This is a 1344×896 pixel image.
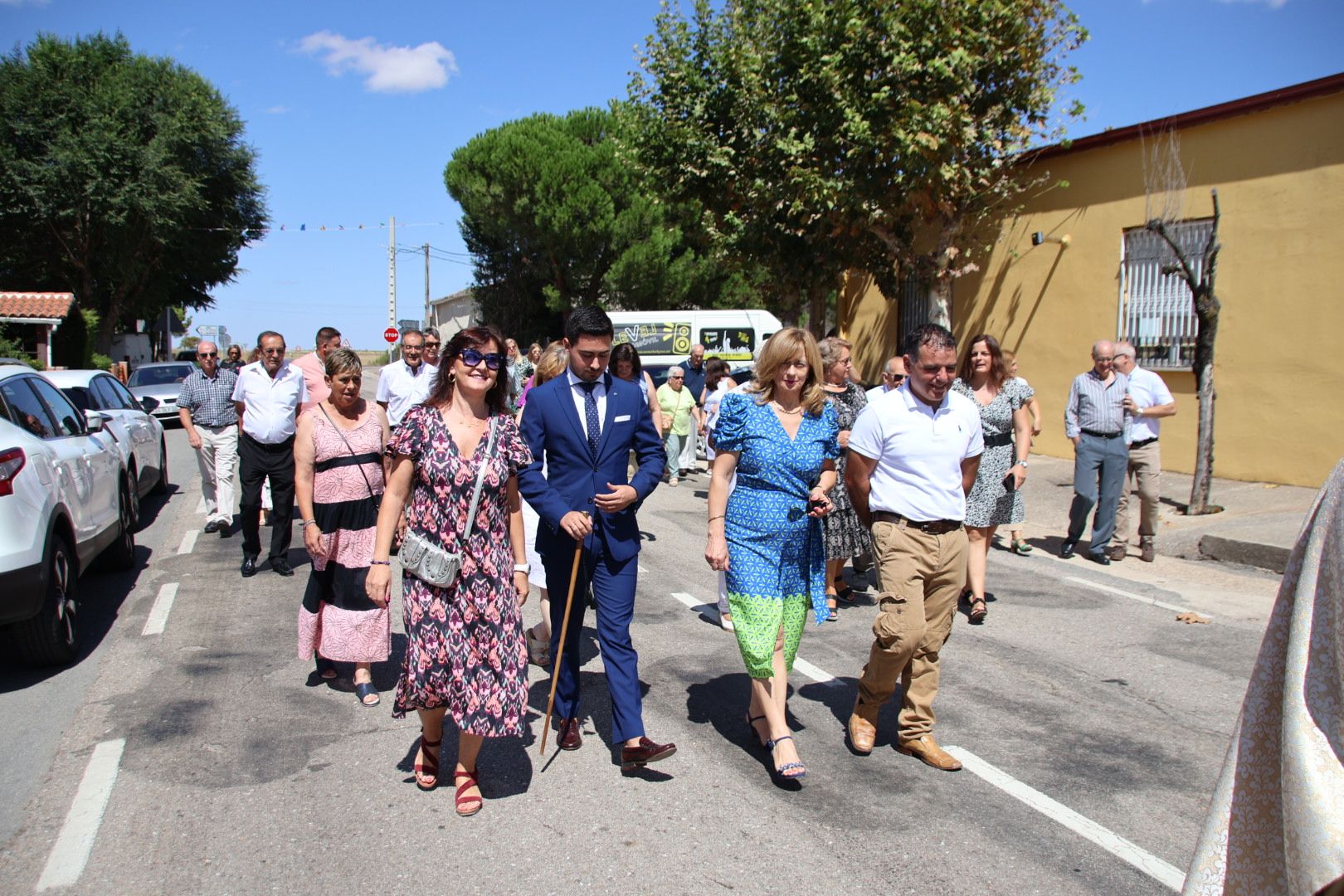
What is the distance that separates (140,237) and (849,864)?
34.8 m

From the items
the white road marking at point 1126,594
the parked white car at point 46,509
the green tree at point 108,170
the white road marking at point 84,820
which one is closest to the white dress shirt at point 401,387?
the parked white car at point 46,509

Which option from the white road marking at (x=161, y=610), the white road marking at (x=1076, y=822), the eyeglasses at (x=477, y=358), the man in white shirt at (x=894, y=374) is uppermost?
the eyeglasses at (x=477, y=358)

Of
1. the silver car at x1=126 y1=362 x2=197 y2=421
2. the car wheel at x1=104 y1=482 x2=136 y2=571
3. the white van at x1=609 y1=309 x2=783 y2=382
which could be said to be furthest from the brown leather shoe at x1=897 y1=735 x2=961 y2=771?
→ the white van at x1=609 y1=309 x2=783 y2=382

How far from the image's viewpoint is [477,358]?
13.1ft

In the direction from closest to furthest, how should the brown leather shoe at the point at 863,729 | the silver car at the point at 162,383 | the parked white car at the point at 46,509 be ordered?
the brown leather shoe at the point at 863,729, the parked white car at the point at 46,509, the silver car at the point at 162,383

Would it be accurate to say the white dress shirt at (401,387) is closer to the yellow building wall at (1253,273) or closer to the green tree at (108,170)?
the yellow building wall at (1253,273)

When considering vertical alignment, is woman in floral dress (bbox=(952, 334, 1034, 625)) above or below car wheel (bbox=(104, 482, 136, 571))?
above

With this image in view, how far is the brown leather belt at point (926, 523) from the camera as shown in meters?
4.42

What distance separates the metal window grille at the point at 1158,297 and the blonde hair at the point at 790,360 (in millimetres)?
10385

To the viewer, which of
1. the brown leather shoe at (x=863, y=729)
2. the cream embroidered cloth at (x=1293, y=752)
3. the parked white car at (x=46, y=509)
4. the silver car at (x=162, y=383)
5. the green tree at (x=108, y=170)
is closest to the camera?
the cream embroidered cloth at (x=1293, y=752)

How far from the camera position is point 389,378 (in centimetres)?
841

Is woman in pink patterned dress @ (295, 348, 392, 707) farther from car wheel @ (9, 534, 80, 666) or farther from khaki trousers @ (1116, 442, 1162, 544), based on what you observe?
khaki trousers @ (1116, 442, 1162, 544)

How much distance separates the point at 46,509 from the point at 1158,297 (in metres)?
13.0

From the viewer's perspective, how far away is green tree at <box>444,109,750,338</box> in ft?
120
